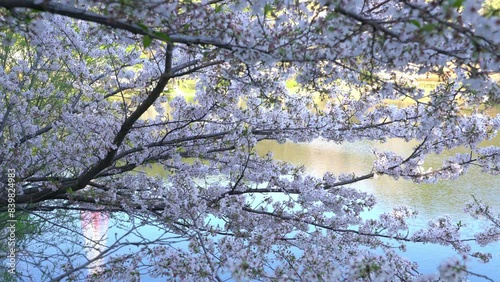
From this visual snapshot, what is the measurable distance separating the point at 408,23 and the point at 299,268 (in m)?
1.83

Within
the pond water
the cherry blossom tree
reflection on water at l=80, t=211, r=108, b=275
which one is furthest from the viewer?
the pond water

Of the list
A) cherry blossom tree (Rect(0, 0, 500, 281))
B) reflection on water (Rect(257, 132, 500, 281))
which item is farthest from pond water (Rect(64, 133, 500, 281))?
cherry blossom tree (Rect(0, 0, 500, 281))

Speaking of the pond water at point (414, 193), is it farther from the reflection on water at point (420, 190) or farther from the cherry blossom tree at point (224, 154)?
the cherry blossom tree at point (224, 154)

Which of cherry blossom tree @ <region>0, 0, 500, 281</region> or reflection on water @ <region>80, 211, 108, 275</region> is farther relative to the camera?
cherry blossom tree @ <region>0, 0, 500, 281</region>

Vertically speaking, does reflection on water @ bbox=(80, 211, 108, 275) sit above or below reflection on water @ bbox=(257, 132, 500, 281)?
below

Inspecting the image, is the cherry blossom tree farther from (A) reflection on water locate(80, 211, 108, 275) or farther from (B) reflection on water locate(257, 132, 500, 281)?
(B) reflection on water locate(257, 132, 500, 281)

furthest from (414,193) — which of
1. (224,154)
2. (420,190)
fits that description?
(224,154)

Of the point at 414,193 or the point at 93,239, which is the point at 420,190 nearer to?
the point at 414,193

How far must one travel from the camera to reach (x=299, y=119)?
3533 mm

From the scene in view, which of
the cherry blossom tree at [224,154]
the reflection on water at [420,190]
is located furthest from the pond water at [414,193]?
the cherry blossom tree at [224,154]

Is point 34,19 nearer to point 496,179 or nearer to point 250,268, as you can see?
point 250,268

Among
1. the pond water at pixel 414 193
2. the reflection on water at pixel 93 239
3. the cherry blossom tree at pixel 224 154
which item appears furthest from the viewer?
the pond water at pixel 414 193

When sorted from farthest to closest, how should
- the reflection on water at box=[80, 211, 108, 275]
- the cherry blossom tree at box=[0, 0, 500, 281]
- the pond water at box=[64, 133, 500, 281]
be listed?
the pond water at box=[64, 133, 500, 281] < the cherry blossom tree at box=[0, 0, 500, 281] < the reflection on water at box=[80, 211, 108, 275]

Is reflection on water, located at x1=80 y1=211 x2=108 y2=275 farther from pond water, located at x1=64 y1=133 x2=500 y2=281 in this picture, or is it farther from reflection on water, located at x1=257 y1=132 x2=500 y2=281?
reflection on water, located at x1=257 y1=132 x2=500 y2=281
